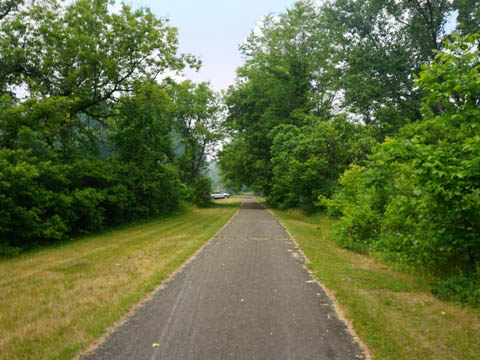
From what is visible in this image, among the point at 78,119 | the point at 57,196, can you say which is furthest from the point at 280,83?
the point at 57,196

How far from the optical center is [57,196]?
10352 millimetres

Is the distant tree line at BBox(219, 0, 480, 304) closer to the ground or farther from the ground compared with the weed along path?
farther from the ground

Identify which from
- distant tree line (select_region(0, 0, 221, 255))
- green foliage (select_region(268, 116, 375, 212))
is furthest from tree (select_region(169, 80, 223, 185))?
green foliage (select_region(268, 116, 375, 212))

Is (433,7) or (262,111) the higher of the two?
(433,7)

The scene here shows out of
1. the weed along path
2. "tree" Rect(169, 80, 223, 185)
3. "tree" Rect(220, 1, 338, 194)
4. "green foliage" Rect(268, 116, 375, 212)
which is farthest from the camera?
"tree" Rect(169, 80, 223, 185)

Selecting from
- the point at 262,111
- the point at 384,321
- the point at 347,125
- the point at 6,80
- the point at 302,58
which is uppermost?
the point at 302,58

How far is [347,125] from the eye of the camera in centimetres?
1809

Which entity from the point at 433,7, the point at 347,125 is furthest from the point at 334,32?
the point at 347,125

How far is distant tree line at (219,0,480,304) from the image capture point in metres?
4.35

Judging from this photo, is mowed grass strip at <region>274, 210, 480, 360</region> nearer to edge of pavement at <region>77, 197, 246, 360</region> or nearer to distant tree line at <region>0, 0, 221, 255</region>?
edge of pavement at <region>77, 197, 246, 360</region>

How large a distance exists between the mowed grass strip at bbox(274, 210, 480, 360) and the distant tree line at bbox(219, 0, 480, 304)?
48 cm

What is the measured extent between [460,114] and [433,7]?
2603 cm

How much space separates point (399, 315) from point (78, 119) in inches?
663

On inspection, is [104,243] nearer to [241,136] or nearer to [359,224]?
[359,224]
